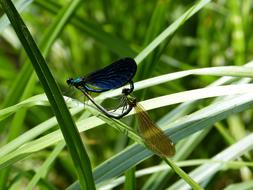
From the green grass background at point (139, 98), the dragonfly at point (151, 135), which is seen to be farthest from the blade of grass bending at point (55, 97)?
the dragonfly at point (151, 135)

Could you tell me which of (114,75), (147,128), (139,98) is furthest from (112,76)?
(139,98)

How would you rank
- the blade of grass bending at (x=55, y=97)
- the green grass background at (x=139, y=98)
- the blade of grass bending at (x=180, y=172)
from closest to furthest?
the blade of grass bending at (x=55, y=97) < the blade of grass bending at (x=180, y=172) < the green grass background at (x=139, y=98)

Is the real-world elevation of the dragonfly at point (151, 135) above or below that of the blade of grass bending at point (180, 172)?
above

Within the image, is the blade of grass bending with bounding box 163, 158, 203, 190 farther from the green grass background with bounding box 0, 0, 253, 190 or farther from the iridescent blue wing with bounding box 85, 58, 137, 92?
the iridescent blue wing with bounding box 85, 58, 137, 92

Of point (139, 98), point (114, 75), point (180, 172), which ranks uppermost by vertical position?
point (139, 98)

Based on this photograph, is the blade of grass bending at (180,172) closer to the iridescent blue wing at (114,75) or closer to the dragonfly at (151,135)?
the dragonfly at (151,135)

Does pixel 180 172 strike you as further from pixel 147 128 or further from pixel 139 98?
pixel 139 98
